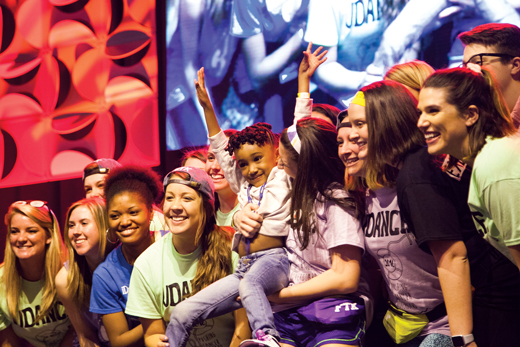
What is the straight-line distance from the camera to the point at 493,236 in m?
1.57

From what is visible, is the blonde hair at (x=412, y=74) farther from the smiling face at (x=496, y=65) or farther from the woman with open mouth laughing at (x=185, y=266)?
the woman with open mouth laughing at (x=185, y=266)

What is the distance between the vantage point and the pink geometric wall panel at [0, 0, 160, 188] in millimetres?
4859

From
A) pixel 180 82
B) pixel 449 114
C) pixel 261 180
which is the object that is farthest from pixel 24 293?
pixel 449 114

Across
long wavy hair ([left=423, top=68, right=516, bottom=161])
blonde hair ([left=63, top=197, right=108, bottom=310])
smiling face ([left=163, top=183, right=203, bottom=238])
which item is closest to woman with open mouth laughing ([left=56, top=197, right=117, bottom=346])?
blonde hair ([left=63, top=197, right=108, bottom=310])

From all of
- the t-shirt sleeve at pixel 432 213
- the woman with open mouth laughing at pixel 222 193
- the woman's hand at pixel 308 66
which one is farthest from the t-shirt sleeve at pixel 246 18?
the t-shirt sleeve at pixel 432 213

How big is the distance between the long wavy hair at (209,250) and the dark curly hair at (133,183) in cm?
32

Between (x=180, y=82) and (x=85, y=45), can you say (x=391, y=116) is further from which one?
(x=85, y=45)

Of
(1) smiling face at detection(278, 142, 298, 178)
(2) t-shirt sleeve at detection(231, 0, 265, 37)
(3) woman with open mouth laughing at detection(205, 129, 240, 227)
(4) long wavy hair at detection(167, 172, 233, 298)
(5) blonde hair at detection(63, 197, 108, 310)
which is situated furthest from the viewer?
(2) t-shirt sleeve at detection(231, 0, 265, 37)

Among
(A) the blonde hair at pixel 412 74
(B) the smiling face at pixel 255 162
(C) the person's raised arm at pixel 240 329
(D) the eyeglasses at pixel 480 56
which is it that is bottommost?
(C) the person's raised arm at pixel 240 329

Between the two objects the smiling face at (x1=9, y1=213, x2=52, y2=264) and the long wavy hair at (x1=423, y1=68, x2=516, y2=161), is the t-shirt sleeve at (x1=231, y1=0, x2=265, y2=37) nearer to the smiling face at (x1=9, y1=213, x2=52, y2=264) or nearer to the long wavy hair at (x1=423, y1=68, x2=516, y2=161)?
the smiling face at (x1=9, y1=213, x2=52, y2=264)

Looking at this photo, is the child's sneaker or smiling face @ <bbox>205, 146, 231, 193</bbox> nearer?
the child's sneaker

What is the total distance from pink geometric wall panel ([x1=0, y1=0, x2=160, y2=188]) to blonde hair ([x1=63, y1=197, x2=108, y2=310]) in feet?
5.50

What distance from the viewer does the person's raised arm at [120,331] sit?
2.68 metres

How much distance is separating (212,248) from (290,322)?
0.64 m
